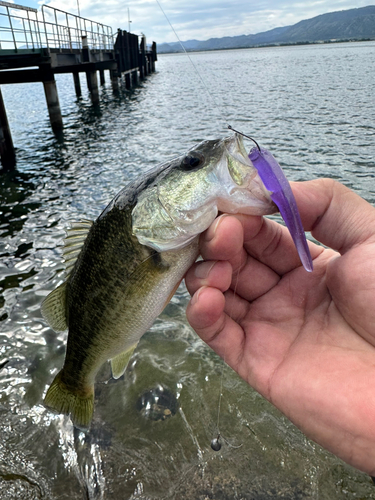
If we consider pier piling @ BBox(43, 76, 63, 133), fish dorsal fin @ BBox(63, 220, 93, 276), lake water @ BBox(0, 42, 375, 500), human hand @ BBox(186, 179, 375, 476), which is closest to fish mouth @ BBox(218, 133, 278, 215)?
human hand @ BBox(186, 179, 375, 476)

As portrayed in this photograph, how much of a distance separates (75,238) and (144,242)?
2.50ft

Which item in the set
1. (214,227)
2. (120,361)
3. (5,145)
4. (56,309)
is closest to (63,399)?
(120,361)

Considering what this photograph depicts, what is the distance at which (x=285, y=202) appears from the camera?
6.42 feet

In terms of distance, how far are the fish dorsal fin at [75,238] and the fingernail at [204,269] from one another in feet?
2.99

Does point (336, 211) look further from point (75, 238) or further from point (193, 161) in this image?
point (75, 238)

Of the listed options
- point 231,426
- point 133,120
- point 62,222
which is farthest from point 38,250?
point 133,120

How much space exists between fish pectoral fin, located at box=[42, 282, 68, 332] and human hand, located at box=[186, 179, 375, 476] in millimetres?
1072

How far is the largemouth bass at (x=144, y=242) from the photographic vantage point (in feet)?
6.98

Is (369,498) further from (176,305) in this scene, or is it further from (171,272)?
(176,305)

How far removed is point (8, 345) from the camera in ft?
18.1

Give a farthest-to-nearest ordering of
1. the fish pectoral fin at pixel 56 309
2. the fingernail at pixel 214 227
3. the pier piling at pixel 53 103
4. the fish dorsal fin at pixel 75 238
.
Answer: the pier piling at pixel 53 103 → the fish pectoral fin at pixel 56 309 → the fish dorsal fin at pixel 75 238 → the fingernail at pixel 214 227

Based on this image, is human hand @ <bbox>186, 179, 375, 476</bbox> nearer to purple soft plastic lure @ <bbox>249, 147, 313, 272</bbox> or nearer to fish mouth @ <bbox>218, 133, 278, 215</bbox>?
fish mouth @ <bbox>218, 133, 278, 215</bbox>

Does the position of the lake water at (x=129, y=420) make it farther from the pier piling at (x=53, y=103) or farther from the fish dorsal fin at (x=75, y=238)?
the pier piling at (x=53, y=103)

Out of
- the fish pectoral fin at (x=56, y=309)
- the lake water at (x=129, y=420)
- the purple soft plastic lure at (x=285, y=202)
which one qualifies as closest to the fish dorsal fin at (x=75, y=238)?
the fish pectoral fin at (x=56, y=309)
